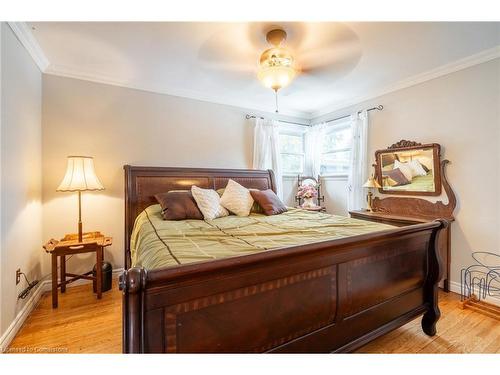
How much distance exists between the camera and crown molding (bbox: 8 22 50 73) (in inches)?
75.0

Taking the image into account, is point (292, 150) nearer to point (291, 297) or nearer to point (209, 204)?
point (209, 204)

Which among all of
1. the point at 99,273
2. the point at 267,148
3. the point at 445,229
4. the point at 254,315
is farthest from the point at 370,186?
the point at 99,273

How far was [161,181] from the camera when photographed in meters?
3.10

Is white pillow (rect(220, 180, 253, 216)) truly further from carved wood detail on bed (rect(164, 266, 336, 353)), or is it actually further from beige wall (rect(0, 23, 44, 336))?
beige wall (rect(0, 23, 44, 336))

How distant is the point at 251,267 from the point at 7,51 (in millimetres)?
2510

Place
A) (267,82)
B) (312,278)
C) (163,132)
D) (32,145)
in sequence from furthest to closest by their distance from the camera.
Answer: (163,132), (32,145), (267,82), (312,278)


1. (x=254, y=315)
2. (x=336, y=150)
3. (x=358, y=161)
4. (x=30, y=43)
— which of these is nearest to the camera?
(x=254, y=315)

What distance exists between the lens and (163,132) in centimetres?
327

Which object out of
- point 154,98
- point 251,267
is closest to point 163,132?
point 154,98

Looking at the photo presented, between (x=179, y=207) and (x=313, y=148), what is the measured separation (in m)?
2.93

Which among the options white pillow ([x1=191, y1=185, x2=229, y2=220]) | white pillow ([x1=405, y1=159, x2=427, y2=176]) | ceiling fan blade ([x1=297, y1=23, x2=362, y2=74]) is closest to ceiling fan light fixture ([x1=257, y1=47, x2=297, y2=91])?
ceiling fan blade ([x1=297, y1=23, x2=362, y2=74])

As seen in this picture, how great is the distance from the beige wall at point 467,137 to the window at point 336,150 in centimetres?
106

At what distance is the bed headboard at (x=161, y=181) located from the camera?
2.89 meters
